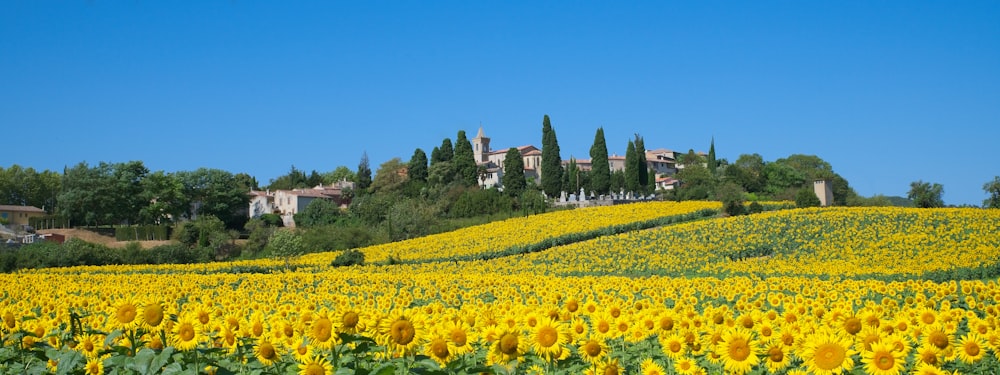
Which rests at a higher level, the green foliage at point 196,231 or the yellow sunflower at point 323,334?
the green foliage at point 196,231

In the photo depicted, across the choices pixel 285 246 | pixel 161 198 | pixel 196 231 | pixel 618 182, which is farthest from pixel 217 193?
pixel 285 246

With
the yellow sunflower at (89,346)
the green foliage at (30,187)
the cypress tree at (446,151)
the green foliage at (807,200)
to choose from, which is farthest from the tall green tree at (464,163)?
the yellow sunflower at (89,346)

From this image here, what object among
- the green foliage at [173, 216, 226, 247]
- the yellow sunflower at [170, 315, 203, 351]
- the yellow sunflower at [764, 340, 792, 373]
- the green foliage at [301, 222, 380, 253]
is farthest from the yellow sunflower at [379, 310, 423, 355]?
the green foliage at [173, 216, 226, 247]

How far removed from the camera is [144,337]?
5.47 meters

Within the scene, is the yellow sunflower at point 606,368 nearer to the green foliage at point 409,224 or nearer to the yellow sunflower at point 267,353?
the yellow sunflower at point 267,353

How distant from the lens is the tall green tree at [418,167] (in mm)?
94750

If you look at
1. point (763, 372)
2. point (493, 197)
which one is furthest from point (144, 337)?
point (493, 197)

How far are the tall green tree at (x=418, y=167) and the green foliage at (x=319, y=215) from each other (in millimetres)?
14173

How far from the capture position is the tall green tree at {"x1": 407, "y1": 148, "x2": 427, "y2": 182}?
9475 cm

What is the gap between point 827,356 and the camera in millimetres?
4738

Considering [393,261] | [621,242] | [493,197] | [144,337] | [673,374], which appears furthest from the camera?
[493,197]

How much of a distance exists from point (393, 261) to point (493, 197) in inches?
1412

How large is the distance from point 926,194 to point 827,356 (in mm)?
61687

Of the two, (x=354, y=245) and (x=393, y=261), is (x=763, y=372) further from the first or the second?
(x=354, y=245)
